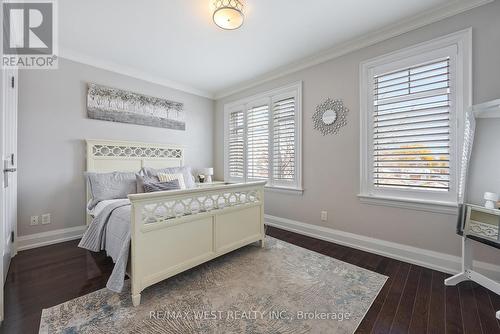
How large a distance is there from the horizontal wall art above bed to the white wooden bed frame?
490 mm

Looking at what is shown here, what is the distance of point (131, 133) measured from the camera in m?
3.58

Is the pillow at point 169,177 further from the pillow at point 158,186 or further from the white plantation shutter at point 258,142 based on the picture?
the white plantation shutter at point 258,142

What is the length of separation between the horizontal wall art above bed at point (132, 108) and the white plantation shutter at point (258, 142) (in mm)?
1388

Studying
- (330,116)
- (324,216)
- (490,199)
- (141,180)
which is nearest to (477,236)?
(490,199)

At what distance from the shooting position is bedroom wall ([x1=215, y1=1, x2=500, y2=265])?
1960mm

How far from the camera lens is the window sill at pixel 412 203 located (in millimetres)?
2150

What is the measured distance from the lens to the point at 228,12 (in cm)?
202

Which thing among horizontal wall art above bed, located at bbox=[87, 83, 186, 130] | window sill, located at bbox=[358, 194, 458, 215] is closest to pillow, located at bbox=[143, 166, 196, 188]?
horizontal wall art above bed, located at bbox=[87, 83, 186, 130]

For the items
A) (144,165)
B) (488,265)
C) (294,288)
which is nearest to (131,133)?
(144,165)

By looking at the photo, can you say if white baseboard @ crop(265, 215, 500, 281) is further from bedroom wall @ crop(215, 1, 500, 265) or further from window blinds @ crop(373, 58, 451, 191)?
window blinds @ crop(373, 58, 451, 191)

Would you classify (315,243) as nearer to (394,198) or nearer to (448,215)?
(394,198)

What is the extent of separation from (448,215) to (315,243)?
148 centimetres

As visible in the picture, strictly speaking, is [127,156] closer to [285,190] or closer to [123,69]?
[123,69]

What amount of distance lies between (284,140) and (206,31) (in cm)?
194
